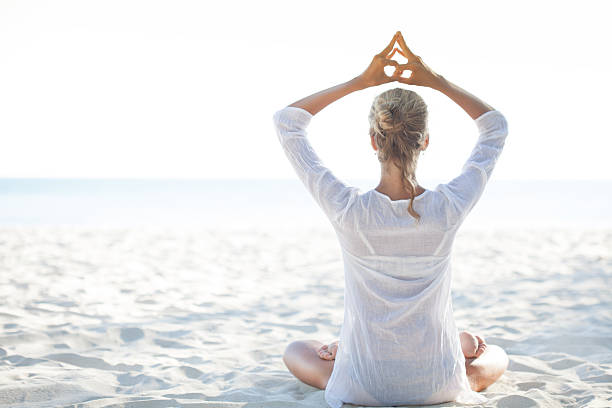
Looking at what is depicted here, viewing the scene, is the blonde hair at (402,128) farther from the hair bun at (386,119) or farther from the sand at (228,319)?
the sand at (228,319)

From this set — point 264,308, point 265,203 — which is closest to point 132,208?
point 265,203

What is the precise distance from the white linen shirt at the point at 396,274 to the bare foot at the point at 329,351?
0.19m

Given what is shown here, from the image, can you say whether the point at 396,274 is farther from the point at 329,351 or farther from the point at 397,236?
the point at 329,351

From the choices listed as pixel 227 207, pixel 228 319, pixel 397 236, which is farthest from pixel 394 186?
pixel 227 207

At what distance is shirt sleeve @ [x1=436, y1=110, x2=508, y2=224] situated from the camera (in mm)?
1844

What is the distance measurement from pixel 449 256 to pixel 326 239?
22.6 feet

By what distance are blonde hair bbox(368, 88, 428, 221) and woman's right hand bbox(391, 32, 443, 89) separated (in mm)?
154

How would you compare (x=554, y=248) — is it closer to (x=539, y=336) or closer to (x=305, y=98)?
(x=539, y=336)

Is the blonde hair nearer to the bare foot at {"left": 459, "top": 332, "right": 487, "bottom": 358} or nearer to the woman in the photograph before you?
the woman

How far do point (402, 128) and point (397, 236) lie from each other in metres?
0.37

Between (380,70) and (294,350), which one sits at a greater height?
(380,70)

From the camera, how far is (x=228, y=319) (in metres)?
3.97

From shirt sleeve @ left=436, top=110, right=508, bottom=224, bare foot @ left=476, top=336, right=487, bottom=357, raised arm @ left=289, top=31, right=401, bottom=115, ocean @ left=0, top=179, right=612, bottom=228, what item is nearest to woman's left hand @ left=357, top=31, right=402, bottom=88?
raised arm @ left=289, top=31, right=401, bottom=115

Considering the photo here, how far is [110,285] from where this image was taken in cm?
495
